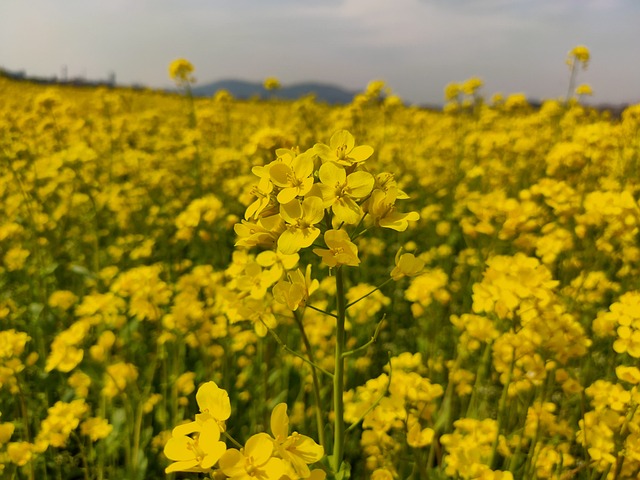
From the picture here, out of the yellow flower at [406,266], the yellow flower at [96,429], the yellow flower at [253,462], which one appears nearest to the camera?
the yellow flower at [253,462]

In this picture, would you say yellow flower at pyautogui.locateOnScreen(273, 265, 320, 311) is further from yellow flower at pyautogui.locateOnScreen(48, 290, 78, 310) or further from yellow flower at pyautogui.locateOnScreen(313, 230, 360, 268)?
yellow flower at pyautogui.locateOnScreen(48, 290, 78, 310)

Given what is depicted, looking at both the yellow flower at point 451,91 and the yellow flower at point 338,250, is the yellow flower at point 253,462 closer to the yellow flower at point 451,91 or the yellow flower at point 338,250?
the yellow flower at point 338,250

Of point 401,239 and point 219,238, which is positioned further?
point 401,239

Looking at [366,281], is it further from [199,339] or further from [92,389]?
[92,389]

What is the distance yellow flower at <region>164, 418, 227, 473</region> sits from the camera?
719 mm

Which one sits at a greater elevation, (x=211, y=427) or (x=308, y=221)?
(x=308, y=221)

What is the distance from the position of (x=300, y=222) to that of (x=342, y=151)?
0.66 feet

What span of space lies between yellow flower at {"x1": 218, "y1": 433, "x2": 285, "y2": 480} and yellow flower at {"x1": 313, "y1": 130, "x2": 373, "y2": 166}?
55 cm

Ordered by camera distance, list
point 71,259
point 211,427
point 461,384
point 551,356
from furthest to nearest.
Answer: point 71,259
point 461,384
point 551,356
point 211,427

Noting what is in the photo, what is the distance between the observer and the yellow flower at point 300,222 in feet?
2.99

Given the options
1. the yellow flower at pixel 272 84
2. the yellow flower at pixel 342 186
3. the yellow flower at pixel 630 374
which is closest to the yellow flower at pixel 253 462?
the yellow flower at pixel 342 186

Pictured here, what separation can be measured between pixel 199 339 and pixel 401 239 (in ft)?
8.30

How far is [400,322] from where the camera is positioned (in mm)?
3242

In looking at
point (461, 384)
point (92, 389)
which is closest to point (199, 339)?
point (92, 389)
